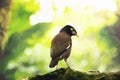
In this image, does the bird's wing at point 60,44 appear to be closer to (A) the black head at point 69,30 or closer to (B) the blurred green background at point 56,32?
(A) the black head at point 69,30

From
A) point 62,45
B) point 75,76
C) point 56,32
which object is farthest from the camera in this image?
point 56,32

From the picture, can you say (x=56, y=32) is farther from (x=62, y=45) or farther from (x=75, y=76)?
(x=75, y=76)

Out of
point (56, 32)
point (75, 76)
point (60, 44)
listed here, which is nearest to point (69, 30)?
point (60, 44)

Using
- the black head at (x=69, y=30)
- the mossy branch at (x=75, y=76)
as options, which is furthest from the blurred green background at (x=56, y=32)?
the mossy branch at (x=75, y=76)

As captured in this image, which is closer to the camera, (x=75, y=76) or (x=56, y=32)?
(x=75, y=76)

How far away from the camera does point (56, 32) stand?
10.5ft

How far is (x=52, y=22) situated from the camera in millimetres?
3248

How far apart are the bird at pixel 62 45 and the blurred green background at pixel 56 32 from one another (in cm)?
28

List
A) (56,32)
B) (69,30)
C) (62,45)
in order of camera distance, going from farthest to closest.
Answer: (56,32) < (69,30) < (62,45)

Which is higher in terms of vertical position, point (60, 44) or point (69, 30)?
point (69, 30)

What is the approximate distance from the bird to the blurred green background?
28cm

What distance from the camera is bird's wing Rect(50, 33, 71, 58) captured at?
108 inches

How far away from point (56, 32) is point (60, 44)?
415 mm

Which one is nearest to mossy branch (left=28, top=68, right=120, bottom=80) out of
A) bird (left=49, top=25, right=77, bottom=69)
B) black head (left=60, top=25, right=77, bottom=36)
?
bird (left=49, top=25, right=77, bottom=69)
